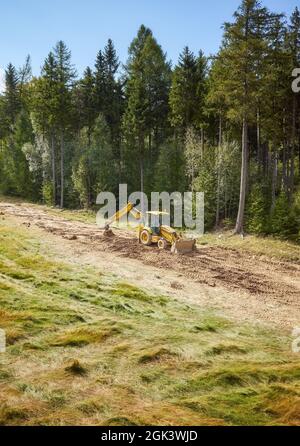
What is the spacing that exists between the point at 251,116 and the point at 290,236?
8206 mm

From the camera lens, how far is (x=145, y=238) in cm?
2397

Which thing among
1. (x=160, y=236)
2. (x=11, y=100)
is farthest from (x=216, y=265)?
(x=11, y=100)

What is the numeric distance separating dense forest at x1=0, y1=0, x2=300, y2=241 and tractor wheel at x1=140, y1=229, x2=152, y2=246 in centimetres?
691

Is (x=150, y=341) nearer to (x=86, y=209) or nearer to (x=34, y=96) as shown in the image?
(x=86, y=209)

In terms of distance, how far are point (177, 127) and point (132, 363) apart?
3569 centimetres

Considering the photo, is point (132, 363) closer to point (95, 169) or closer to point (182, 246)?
point (182, 246)

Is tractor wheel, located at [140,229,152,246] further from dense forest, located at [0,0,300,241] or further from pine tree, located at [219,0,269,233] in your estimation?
pine tree, located at [219,0,269,233]

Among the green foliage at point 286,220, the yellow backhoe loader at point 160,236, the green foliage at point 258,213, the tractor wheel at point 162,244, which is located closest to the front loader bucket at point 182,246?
the yellow backhoe loader at point 160,236

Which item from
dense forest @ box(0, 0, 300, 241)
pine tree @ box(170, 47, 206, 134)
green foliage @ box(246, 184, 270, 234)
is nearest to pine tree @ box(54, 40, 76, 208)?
dense forest @ box(0, 0, 300, 241)

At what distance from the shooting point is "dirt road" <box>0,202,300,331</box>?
46.8 ft

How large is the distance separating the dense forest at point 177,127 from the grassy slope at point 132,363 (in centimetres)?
1536

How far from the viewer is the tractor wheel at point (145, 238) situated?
2358 cm

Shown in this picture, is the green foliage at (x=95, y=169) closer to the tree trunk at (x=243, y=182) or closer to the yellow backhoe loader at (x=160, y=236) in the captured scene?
the yellow backhoe loader at (x=160, y=236)

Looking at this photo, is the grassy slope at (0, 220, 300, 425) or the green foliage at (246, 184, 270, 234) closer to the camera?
the grassy slope at (0, 220, 300, 425)
